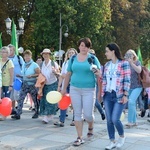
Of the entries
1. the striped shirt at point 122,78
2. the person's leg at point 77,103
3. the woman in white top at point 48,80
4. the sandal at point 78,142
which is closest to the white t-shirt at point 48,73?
the woman in white top at point 48,80

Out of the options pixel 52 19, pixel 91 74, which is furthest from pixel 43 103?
pixel 52 19

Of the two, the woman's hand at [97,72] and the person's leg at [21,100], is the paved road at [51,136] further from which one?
the woman's hand at [97,72]

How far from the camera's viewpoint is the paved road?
5.79 meters

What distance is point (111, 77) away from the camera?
5555 mm

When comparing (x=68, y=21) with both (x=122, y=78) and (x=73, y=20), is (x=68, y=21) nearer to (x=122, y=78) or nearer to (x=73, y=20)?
(x=73, y=20)

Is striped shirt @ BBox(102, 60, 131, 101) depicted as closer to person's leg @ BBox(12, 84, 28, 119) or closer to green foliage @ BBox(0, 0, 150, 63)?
person's leg @ BBox(12, 84, 28, 119)

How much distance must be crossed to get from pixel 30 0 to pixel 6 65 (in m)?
24.6

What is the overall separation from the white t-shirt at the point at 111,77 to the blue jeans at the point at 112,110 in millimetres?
93

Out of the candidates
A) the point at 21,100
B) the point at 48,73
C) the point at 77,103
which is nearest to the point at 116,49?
the point at 77,103

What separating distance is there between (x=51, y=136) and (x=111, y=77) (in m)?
1.89

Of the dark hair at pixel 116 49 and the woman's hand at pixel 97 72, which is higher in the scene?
the dark hair at pixel 116 49

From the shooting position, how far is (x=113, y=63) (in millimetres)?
5621

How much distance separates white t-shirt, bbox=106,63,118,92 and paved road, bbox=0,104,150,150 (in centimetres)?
109

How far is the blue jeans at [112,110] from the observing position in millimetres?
5461
